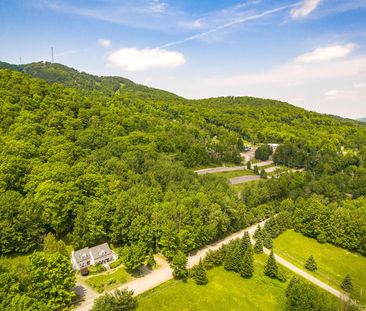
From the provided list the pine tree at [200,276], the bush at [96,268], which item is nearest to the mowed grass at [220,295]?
the pine tree at [200,276]

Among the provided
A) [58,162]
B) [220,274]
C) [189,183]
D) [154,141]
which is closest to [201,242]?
[220,274]

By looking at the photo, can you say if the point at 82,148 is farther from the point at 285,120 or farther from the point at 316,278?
the point at 285,120

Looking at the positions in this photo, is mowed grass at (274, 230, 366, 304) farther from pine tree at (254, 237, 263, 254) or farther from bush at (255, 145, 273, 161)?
bush at (255, 145, 273, 161)

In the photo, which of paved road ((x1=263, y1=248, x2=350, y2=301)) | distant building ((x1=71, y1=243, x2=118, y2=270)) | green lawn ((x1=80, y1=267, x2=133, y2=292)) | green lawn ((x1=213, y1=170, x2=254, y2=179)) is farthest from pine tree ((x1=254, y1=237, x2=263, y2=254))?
green lawn ((x1=213, y1=170, x2=254, y2=179))

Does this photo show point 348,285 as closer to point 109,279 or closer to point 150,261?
point 150,261

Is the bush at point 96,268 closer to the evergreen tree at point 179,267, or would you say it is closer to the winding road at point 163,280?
the winding road at point 163,280
